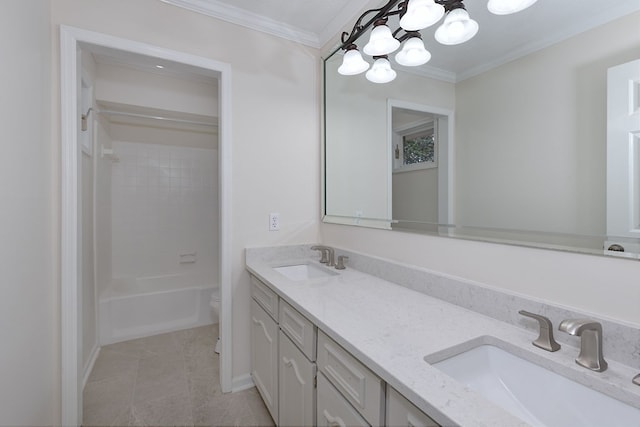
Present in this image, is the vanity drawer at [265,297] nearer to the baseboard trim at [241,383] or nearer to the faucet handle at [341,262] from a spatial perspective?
the faucet handle at [341,262]

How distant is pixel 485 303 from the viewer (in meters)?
0.96

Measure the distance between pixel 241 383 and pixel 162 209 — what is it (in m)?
2.11

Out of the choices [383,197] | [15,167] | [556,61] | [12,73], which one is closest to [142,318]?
[15,167]

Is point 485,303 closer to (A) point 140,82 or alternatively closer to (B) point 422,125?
(B) point 422,125

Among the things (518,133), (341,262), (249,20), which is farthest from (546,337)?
(249,20)

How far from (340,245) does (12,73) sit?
1.66m

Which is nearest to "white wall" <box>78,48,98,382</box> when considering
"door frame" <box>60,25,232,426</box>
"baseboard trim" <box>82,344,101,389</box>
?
"baseboard trim" <box>82,344,101,389</box>

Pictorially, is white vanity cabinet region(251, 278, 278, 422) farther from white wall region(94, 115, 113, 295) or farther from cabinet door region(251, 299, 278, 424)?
white wall region(94, 115, 113, 295)

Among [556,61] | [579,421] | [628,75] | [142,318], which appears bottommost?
[142,318]

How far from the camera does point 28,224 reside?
1137 mm

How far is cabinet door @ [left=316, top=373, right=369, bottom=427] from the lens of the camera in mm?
779

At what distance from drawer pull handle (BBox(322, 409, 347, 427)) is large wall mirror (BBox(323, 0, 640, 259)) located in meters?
0.77

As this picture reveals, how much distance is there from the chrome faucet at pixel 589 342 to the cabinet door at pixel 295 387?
75 cm

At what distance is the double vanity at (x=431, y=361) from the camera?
1.93 feet
